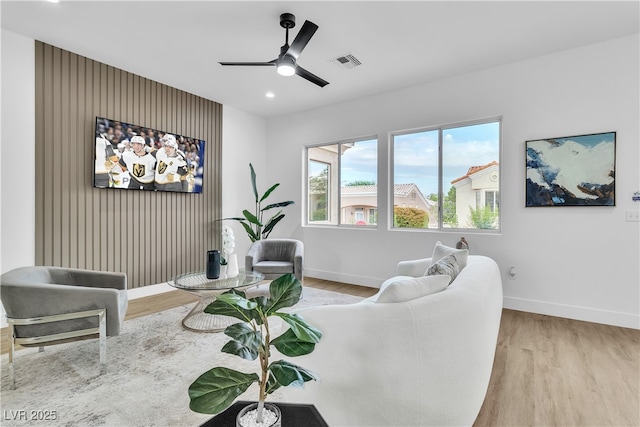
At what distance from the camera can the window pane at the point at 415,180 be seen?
13.9ft

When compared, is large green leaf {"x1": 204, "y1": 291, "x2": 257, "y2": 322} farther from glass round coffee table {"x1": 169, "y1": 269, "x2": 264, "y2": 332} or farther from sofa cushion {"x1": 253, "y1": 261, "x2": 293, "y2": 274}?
sofa cushion {"x1": 253, "y1": 261, "x2": 293, "y2": 274}

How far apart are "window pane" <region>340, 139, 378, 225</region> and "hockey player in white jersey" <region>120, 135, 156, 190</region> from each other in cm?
279

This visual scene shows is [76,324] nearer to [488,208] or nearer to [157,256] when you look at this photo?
[157,256]

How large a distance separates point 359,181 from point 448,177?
1.34 m

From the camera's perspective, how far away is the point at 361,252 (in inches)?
185

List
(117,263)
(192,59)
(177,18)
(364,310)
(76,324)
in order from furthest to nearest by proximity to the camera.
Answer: (117,263), (192,59), (177,18), (76,324), (364,310)

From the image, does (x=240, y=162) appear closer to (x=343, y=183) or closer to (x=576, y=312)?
(x=343, y=183)

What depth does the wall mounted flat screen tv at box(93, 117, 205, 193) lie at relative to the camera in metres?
3.61

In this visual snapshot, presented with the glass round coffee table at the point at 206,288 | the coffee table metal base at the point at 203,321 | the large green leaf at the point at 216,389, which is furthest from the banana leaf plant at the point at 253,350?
the coffee table metal base at the point at 203,321

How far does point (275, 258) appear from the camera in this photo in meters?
4.45

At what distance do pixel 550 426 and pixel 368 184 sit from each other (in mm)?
3560

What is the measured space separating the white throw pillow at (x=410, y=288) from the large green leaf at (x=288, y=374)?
24.8 inches

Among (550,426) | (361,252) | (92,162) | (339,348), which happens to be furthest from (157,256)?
(550,426)

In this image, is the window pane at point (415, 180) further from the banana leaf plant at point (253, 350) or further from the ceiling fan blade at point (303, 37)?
the banana leaf plant at point (253, 350)
